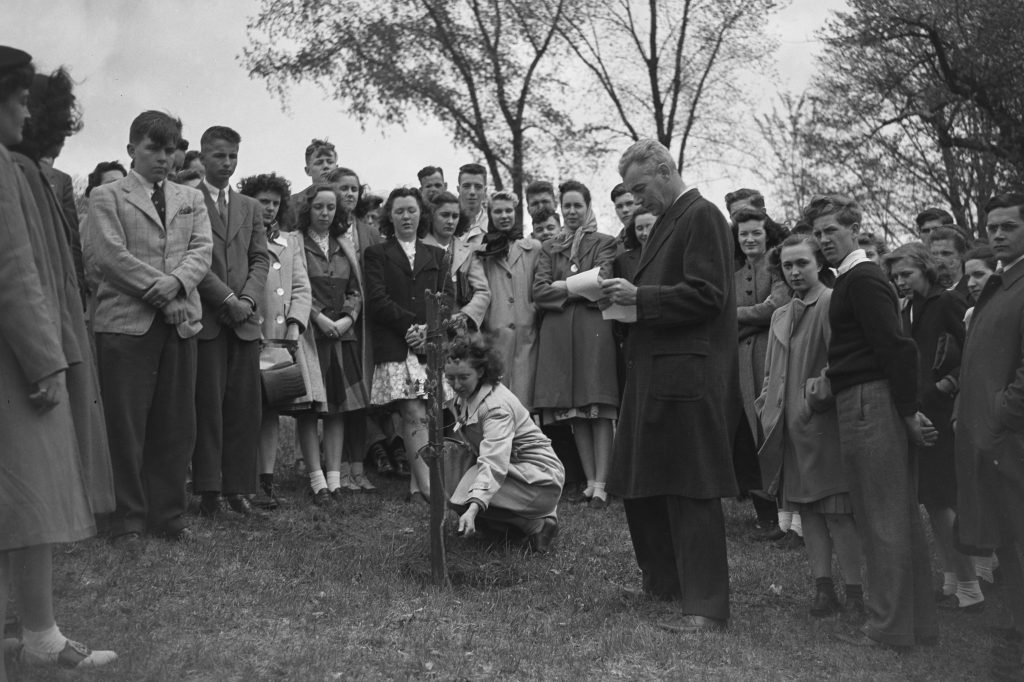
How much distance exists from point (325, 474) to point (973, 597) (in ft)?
15.0

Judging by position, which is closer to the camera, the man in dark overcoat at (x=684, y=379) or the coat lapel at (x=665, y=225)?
the man in dark overcoat at (x=684, y=379)

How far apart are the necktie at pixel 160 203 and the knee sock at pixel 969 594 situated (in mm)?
4915

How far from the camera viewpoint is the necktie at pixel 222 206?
7586 mm

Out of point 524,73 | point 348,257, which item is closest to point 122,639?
point 348,257

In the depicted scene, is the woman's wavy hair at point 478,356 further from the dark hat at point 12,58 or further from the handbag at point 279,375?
the dark hat at point 12,58

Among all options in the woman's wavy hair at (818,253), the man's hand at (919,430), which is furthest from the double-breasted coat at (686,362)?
the man's hand at (919,430)

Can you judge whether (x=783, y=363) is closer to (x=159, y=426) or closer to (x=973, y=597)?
(x=973, y=597)

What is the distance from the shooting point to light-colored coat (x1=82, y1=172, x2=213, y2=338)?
259 inches

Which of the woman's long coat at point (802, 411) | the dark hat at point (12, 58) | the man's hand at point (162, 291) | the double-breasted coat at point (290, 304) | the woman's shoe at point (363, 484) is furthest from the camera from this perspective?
the woman's shoe at point (363, 484)

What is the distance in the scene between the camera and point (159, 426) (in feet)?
22.1

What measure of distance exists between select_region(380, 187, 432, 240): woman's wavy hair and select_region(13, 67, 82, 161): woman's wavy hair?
416 cm

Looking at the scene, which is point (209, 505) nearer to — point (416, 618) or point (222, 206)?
point (222, 206)

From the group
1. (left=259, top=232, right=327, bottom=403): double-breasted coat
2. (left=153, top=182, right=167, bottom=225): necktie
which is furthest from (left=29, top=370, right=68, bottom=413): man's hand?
(left=259, top=232, right=327, bottom=403): double-breasted coat

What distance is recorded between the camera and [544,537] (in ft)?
23.2
